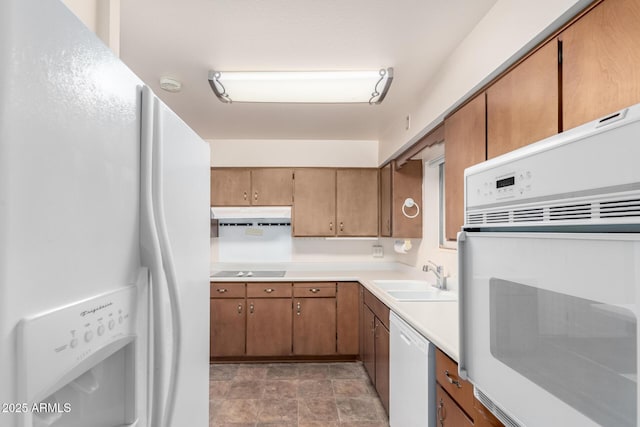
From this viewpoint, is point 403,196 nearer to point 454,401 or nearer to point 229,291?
point 229,291

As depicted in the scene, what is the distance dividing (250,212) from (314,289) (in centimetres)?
112

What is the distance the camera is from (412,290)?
2764 millimetres

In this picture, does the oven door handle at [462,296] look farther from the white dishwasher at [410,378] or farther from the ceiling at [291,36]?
the ceiling at [291,36]

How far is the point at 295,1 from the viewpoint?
1.49 m

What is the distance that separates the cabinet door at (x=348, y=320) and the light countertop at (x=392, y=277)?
0.51 feet

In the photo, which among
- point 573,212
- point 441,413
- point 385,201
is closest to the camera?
point 573,212

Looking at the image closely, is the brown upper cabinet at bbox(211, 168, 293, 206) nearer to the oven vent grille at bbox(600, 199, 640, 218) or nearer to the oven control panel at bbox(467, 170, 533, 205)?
the oven control panel at bbox(467, 170, 533, 205)

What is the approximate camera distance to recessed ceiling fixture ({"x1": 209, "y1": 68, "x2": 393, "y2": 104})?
6.51 ft

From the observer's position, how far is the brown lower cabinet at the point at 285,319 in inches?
132

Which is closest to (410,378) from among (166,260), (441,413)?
(441,413)

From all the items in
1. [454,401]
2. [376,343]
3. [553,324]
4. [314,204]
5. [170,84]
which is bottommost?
[376,343]

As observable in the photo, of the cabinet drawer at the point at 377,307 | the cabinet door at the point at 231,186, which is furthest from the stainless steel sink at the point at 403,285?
the cabinet door at the point at 231,186

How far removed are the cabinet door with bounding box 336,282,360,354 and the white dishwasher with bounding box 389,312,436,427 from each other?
1214 millimetres

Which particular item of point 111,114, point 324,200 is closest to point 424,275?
point 324,200
